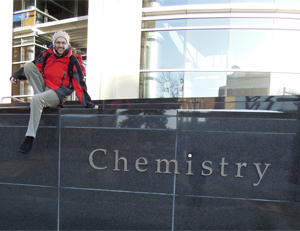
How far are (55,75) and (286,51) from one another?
11.2 m

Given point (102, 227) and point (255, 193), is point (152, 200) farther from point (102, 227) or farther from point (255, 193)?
point (255, 193)

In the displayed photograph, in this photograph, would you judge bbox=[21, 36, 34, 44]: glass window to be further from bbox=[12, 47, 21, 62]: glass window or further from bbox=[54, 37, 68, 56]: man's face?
bbox=[54, 37, 68, 56]: man's face

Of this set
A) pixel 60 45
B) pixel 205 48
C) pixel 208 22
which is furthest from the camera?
pixel 205 48

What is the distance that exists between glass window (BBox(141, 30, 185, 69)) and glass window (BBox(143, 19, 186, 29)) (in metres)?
0.32

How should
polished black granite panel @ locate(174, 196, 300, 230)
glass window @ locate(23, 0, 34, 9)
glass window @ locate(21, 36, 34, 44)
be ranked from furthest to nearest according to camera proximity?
glass window @ locate(23, 0, 34, 9) < glass window @ locate(21, 36, 34, 44) < polished black granite panel @ locate(174, 196, 300, 230)

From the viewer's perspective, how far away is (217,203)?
327cm

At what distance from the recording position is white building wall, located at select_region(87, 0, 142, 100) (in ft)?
30.8

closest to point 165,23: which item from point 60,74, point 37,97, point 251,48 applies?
point 251,48

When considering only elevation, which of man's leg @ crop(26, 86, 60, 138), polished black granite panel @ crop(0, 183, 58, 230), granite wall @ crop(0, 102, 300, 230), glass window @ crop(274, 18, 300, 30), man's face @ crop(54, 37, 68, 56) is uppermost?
glass window @ crop(274, 18, 300, 30)

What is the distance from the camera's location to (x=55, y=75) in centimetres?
368

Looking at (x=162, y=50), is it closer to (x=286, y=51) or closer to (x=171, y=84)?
(x=171, y=84)

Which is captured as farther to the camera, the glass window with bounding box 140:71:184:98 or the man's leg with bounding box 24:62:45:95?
the glass window with bounding box 140:71:184:98

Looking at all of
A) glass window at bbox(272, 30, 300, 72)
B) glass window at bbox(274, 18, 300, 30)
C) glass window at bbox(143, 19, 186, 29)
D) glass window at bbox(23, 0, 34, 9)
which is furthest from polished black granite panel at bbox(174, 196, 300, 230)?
glass window at bbox(23, 0, 34, 9)

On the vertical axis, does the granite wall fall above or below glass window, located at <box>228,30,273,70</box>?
below
